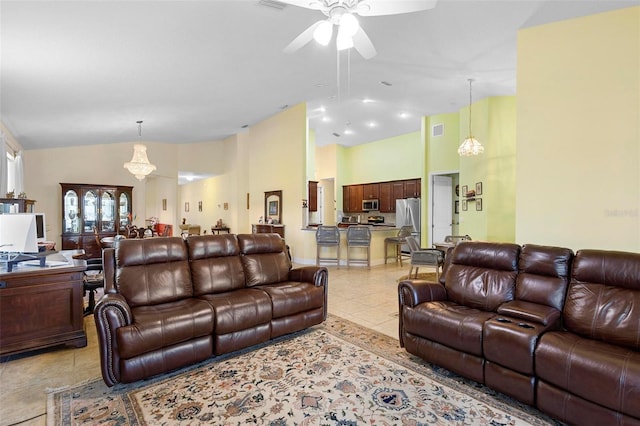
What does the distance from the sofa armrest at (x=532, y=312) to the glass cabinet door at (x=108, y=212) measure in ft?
26.6

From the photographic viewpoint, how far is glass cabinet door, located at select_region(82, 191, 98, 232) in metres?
7.20

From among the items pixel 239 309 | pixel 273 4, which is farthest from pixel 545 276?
pixel 273 4

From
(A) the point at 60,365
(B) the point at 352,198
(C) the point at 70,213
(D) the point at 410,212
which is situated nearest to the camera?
(A) the point at 60,365

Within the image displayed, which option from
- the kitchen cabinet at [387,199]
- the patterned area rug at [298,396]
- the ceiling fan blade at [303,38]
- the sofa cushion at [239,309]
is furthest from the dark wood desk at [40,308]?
the kitchen cabinet at [387,199]

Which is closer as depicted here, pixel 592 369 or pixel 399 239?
pixel 592 369

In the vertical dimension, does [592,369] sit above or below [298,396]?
above

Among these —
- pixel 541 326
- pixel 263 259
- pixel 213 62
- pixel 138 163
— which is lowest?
pixel 541 326

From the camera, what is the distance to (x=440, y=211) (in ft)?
27.4

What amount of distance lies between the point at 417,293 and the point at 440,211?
19.8ft

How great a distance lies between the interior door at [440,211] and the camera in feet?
27.3

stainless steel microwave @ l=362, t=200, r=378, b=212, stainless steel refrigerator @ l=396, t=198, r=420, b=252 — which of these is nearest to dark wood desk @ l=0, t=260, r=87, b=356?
stainless steel refrigerator @ l=396, t=198, r=420, b=252

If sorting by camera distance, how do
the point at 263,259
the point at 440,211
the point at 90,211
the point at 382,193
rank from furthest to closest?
the point at 382,193
the point at 440,211
the point at 90,211
the point at 263,259

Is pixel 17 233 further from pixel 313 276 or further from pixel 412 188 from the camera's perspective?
pixel 412 188

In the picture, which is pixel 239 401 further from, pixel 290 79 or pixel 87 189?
pixel 87 189
